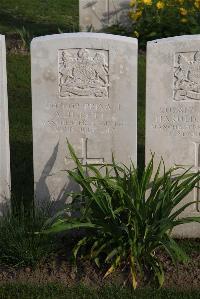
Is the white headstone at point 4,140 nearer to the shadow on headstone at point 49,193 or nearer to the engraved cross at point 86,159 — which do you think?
the shadow on headstone at point 49,193

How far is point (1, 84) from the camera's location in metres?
5.46

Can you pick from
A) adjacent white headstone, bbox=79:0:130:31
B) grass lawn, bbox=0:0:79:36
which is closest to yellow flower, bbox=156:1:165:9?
adjacent white headstone, bbox=79:0:130:31

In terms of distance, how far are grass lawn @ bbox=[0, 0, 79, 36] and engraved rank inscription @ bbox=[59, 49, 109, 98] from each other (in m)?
5.99

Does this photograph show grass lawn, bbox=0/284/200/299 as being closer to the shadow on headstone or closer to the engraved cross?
the shadow on headstone

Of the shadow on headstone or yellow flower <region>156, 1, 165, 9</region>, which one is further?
yellow flower <region>156, 1, 165, 9</region>

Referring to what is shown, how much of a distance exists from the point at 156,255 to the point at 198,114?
3.87 feet

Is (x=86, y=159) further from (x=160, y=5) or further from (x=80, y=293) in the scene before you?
(x=160, y=5)

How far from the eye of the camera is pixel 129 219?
5203mm

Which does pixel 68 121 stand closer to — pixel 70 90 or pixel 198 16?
pixel 70 90

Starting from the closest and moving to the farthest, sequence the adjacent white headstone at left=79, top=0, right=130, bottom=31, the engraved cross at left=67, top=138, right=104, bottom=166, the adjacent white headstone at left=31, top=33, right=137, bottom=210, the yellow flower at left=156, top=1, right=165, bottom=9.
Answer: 1. the adjacent white headstone at left=31, top=33, right=137, bottom=210
2. the engraved cross at left=67, top=138, right=104, bottom=166
3. the yellow flower at left=156, top=1, right=165, bottom=9
4. the adjacent white headstone at left=79, top=0, right=130, bottom=31

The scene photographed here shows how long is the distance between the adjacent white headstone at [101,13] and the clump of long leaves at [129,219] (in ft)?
21.0

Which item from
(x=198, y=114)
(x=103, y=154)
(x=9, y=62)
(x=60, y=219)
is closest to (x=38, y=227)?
(x=60, y=219)

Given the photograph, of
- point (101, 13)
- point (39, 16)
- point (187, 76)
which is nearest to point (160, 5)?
point (101, 13)

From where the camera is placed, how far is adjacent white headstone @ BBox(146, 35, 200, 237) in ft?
18.0
